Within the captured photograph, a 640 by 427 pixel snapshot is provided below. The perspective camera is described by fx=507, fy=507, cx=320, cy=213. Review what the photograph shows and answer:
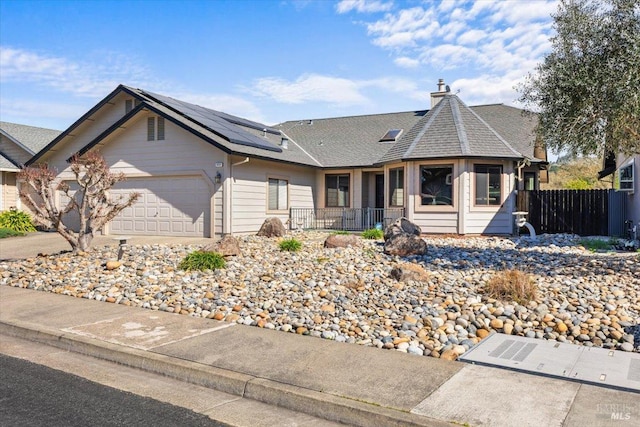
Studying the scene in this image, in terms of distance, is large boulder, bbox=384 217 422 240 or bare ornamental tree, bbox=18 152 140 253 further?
large boulder, bbox=384 217 422 240

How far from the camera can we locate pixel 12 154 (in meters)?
24.7

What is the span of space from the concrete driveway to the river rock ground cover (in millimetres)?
2100

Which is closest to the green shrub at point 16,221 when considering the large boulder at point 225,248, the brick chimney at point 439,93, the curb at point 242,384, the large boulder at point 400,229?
the large boulder at point 225,248

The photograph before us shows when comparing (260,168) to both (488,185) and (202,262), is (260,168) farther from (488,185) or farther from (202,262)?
(202,262)

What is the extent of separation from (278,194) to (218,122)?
143 inches

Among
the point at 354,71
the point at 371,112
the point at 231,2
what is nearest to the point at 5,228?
the point at 231,2

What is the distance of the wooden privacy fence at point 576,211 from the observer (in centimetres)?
1806

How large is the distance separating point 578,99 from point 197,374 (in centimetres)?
864

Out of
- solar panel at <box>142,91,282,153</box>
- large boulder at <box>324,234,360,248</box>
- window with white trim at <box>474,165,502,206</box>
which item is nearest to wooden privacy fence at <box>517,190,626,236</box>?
window with white trim at <box>474,165,502,206</box>

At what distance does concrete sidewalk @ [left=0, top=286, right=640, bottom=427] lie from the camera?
12.9 ft

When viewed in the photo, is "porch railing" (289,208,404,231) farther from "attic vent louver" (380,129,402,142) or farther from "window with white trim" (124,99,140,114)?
"window with white trim" (124,99,140,114)

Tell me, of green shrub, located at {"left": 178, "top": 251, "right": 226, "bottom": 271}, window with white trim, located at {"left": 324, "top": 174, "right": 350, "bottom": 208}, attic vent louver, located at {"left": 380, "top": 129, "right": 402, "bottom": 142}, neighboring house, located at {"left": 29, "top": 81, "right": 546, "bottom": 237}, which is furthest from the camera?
attic vent louver, located at {"left": 380, "top": 129, "right": 402, "bottom": 142}

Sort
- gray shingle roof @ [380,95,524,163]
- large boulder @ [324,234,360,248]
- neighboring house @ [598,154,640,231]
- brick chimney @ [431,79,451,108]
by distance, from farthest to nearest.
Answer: brick chimney @ [431,79,451,108] → gray shingle roof @ [380,95,524,163] → neighboring house @ [598,154,640,231] → large boulder @ [324,234,360,248]

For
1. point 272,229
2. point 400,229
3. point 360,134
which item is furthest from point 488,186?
point 360,134
